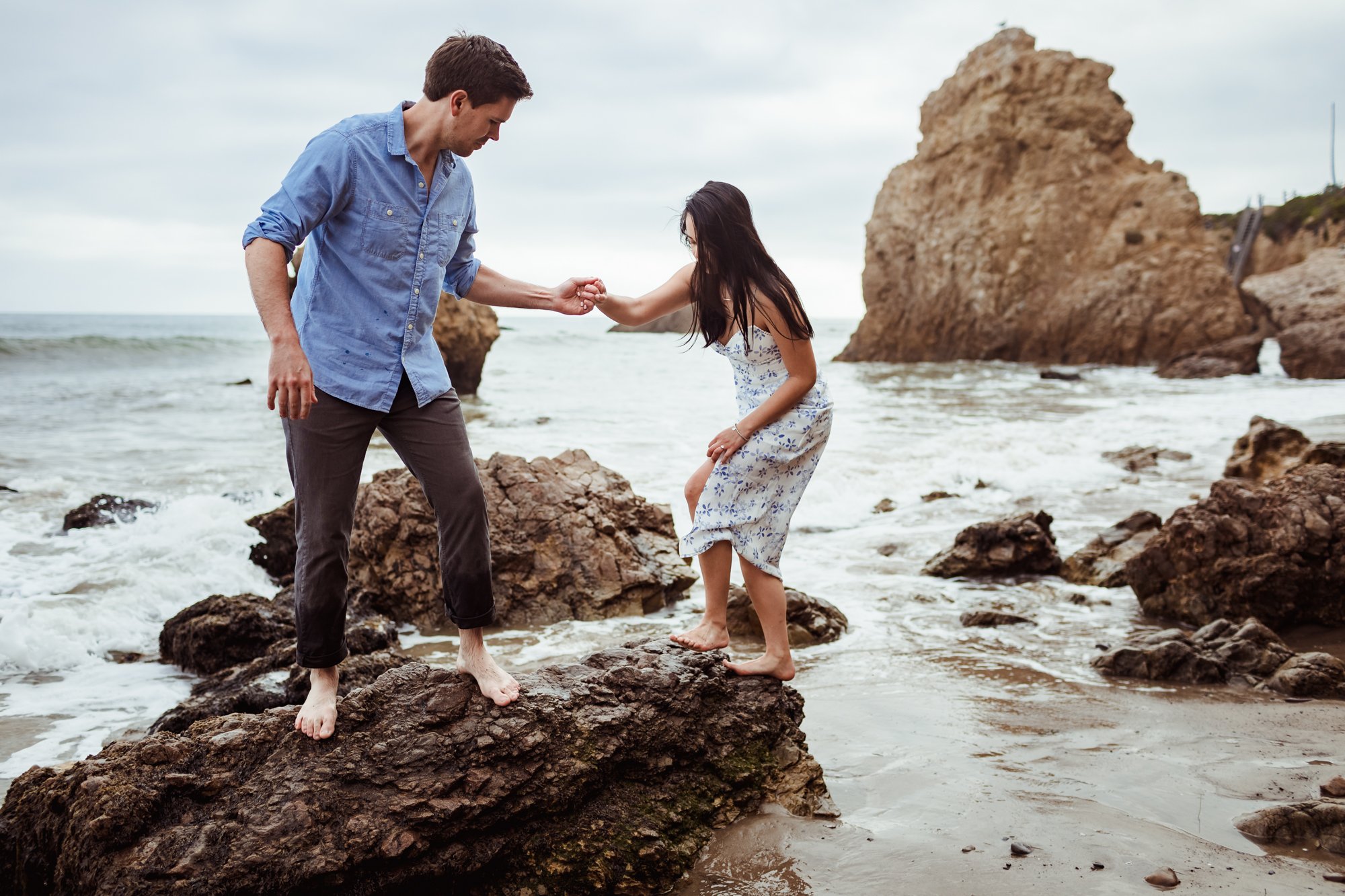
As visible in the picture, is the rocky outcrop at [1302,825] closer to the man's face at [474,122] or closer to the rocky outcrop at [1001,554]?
the man's face at [474,122]

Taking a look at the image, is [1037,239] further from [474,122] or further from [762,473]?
[474,122]

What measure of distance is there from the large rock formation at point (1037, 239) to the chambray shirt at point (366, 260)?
32.1 metres

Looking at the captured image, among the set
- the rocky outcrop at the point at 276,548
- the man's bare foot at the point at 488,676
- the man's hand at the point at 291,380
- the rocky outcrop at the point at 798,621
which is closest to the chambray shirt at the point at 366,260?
the man's hand at the point at 291,380

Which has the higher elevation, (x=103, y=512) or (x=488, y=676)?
(x=488, y=676)

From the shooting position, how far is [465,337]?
20.3 meters

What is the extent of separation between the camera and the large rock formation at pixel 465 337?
19594mm

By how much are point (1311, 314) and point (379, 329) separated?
27630 millimetres

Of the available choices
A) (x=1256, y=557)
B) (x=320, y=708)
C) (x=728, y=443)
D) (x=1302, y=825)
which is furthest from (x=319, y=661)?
(x=1256, y=557)

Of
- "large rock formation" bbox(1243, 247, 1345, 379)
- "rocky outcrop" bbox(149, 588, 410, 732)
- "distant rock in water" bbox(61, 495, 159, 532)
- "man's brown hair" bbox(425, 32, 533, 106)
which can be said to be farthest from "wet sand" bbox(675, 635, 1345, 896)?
"large rock formation" bbox(1243, 247, 1345, 379)

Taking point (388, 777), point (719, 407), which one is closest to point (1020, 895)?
point (388, 777)

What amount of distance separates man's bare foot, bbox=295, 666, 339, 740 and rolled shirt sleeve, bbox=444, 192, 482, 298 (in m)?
1.35

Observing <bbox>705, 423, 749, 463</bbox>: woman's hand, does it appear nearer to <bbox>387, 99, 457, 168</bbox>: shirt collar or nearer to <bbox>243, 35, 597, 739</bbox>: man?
<bbox>243, 35, 597, 739</bbox>: man

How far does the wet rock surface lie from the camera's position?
877cm

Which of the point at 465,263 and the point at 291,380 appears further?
the point at 465,263
